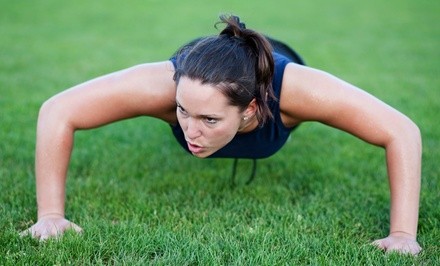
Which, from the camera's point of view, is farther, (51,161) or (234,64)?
(51,161)

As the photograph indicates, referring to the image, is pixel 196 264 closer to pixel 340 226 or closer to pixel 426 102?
pixel 340 226

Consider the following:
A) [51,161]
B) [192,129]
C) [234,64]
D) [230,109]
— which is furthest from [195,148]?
[51,161]

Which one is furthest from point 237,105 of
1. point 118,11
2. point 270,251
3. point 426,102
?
point 118,11

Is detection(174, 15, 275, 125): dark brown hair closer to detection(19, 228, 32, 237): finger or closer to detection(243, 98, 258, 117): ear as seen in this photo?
detection(243, 98, 258, 117): ear

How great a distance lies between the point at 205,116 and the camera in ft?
8.90

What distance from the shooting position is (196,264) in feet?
8.81

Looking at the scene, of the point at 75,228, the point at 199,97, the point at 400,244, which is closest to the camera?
the point at 199,97

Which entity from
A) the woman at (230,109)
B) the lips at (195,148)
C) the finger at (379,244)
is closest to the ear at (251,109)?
the woman at (230,109)

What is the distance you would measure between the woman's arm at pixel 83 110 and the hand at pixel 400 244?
4.23 ft

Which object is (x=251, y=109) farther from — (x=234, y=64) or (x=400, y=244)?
(x=400, y=244)

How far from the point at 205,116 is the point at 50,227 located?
3.28 feet

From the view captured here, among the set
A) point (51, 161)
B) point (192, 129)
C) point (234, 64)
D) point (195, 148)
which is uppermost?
point (234, 64)

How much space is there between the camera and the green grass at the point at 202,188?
2.78 m

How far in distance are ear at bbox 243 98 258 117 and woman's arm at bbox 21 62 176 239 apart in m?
0.41
